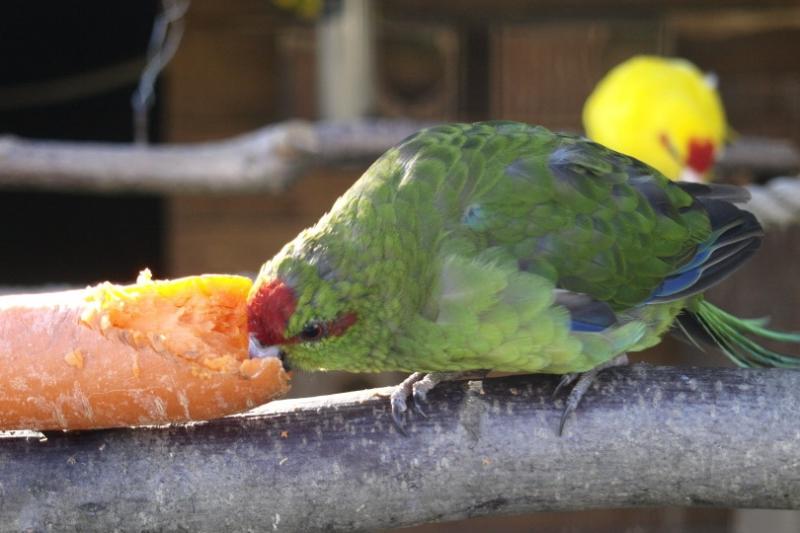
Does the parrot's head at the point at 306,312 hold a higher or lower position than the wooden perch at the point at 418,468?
higher

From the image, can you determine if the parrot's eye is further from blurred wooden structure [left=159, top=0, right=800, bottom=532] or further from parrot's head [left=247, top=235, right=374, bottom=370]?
blurred wooden structure [left=159, top=0, right=800, bottom=532]

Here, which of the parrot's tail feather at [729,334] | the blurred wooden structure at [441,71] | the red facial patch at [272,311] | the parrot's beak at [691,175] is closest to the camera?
the red facial patch at [272,311]

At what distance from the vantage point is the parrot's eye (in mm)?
1532

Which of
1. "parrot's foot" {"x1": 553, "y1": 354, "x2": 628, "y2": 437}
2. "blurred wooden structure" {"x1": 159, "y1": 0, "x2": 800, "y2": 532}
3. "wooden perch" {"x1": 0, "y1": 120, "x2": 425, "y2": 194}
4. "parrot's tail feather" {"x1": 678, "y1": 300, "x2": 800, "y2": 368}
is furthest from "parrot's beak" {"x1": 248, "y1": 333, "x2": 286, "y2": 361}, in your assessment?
"blurred wooden structure" {"x1": 159, "y1": 0, "x2": 800, "y2": 532}

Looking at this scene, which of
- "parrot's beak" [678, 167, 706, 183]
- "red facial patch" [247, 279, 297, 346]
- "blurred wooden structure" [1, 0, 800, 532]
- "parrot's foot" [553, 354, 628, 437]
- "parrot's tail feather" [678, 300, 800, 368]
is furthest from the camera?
"blurred wooden structure" [1, 0, 800, 532]

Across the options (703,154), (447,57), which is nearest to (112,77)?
(447,57)

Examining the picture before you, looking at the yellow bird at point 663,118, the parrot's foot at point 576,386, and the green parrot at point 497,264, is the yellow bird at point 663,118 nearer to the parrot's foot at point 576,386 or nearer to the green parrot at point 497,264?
the green parrot at point 497,264

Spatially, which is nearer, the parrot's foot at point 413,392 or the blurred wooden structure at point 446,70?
the parrot's foot at point 413,392

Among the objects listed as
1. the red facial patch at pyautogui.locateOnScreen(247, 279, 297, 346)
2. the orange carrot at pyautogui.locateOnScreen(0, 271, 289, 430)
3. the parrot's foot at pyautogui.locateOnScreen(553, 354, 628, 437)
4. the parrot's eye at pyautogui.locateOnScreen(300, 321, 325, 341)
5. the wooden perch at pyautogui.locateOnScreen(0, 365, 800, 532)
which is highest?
the red facial patch at pyautogui.locateOnScreen(247, 279, 297, 346)

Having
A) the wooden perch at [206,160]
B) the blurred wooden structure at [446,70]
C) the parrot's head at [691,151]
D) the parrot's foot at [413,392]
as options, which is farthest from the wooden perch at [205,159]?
the parrot's foot at [413,392]

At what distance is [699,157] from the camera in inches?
127

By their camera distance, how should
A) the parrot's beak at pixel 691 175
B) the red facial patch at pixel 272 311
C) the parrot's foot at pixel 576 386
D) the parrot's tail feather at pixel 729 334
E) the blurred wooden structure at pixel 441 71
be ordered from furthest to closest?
the blurred wooden structure at pixel 441 71 → the parrot's beak at pixel 691 175 → the parrot's tail feather at pixel 729 334 → the parrot's foot at pixel 576 386 → the red facial patch at pixel 272 311

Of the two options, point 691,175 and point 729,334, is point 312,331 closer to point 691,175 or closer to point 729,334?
point 729,334

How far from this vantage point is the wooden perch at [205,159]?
3256 mm
